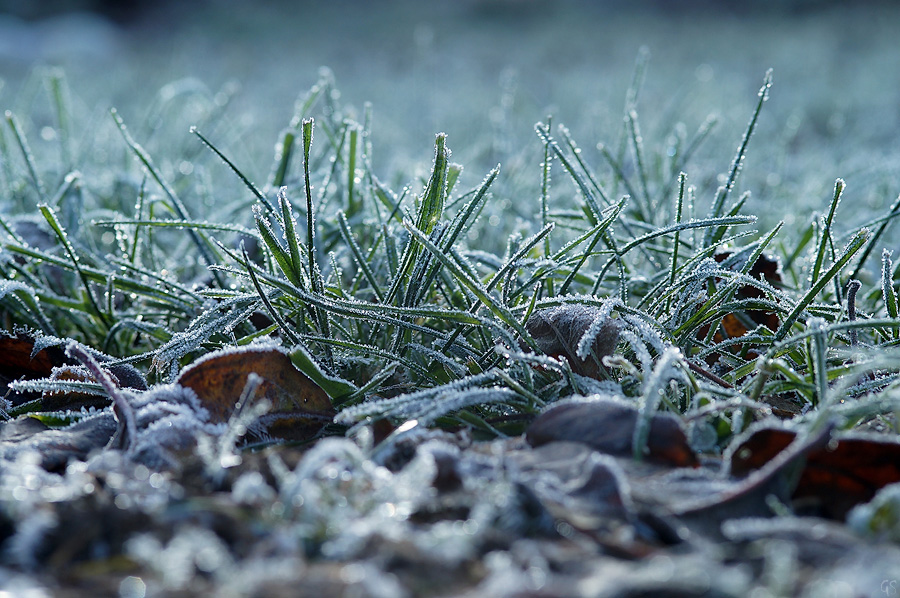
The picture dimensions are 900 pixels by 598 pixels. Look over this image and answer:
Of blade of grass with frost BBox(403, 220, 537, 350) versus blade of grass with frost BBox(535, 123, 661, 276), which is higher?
blade of grass with frost BBox(535, 123, 661, 276)

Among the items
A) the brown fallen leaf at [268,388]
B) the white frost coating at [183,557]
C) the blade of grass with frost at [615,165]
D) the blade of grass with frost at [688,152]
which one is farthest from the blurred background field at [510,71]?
the white frost coating at [183,557]

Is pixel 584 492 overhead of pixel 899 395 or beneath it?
beneath

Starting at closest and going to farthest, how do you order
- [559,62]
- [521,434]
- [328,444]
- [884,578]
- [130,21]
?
1. [884,578]
2. [328,444]
3. [521,434]
4. [559,62]
5. [130,21]

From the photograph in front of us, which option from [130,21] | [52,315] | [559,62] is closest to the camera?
[52,315]

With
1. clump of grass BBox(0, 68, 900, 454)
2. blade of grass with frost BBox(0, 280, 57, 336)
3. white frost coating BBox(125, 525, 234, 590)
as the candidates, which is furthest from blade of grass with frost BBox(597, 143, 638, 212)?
white frost coating BBox(125, 525, 234, 590)

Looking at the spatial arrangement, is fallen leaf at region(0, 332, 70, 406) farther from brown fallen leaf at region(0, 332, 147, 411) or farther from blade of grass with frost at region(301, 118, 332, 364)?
blade of grass with frost at region(301, 118, 332, 364)

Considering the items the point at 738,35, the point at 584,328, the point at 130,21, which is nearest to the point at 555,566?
the point at 584,328

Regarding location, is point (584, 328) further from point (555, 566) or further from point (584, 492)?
point (555, 566)
